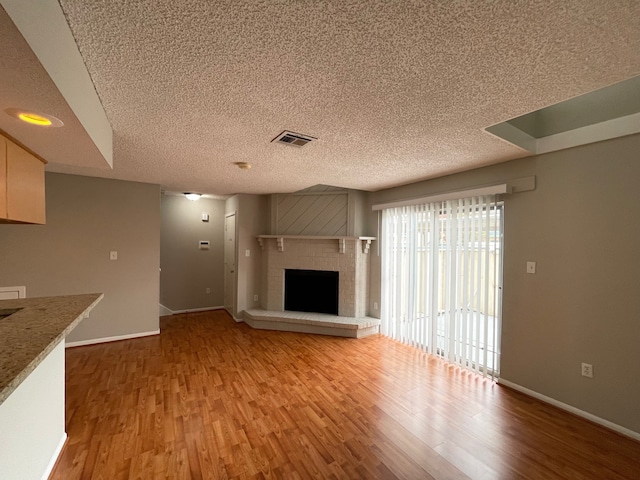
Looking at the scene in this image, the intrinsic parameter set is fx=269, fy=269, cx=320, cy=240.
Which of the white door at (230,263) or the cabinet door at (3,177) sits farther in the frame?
the white door at (230,263)

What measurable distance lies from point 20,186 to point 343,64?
6.81ft

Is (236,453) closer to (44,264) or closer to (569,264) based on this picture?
(569,264)

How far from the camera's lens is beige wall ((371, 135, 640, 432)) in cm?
204

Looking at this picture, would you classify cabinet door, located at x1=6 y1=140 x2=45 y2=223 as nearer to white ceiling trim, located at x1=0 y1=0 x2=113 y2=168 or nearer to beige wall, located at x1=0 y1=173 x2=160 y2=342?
white ceiling trim, located at x1=0 y1=0 x2=113 y2=168

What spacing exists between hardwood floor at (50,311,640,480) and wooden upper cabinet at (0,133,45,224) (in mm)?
1581

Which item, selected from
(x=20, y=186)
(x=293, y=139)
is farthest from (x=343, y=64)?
(x=20, y=186)

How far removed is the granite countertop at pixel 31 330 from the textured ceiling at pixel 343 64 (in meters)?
1.24

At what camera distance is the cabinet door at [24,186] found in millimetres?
1591

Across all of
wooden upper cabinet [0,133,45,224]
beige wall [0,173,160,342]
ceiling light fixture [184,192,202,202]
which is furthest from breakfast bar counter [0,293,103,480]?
ceiling light fixture [184,192,202,202]

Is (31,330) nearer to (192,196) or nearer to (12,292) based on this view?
(12,292)

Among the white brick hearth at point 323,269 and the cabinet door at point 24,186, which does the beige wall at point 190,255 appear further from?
the cabinet door at point 24,186

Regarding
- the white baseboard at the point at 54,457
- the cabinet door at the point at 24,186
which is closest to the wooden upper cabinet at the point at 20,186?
the cabinet door at the point at 24,186

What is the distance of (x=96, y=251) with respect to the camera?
3719 millimetres

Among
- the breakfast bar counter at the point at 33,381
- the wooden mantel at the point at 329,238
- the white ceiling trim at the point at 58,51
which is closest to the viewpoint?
the white ceiling trim at the point at 58,51
